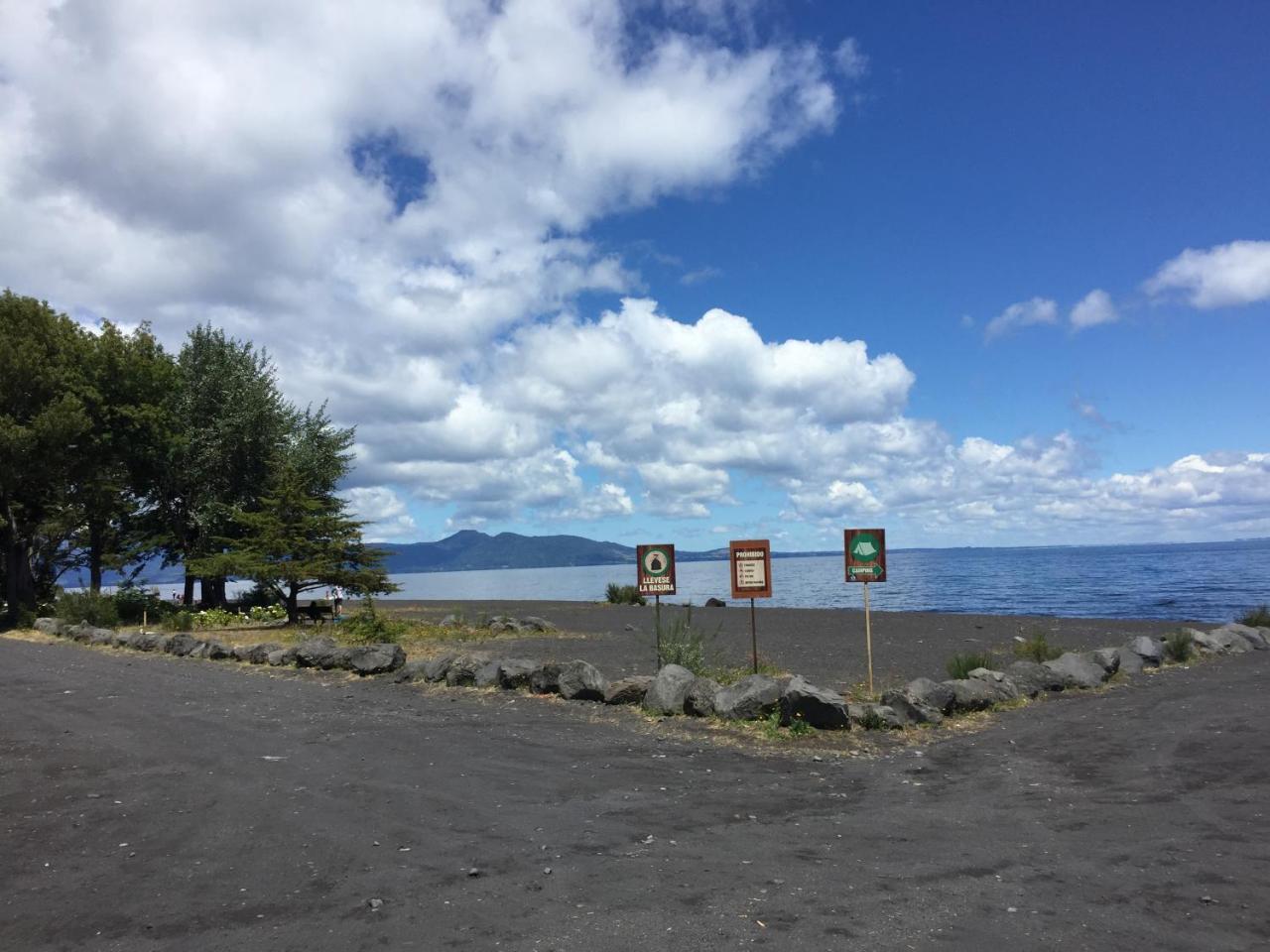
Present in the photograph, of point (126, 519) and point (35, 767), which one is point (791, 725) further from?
point (126, 519)

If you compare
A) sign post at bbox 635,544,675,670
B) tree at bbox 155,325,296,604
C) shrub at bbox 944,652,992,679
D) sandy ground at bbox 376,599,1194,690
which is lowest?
sandy ground at bbox 376,599,1194,690

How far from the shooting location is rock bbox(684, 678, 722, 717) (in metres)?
11.7

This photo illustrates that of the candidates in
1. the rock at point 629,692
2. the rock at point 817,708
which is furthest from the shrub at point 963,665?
the rock at point 629,692

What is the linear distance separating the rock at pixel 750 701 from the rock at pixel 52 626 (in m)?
23.8

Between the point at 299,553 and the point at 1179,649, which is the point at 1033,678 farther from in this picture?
the point at 299,553

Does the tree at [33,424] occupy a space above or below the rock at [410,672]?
above

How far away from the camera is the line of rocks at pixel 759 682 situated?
443 inches

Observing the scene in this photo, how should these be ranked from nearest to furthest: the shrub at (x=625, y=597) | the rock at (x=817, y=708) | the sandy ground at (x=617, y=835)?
the sandy ground at (x=617, y=835) < the rock at (x=817, y=708) < the shrub at (x=625, y=597)

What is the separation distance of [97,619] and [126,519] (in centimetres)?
843

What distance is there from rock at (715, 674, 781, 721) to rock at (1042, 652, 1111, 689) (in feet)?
18.9

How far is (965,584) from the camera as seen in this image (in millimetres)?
67188

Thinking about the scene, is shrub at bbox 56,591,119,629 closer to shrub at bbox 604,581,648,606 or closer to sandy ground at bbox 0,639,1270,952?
sandy ground at bbox 0,639,1270,952

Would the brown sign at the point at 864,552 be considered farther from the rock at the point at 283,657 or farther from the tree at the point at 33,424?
the tree at the point at 33,424

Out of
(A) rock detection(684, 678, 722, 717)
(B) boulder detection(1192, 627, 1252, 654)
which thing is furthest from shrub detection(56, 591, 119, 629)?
(B) boulder detection(1192, 627, 1252, 654)
